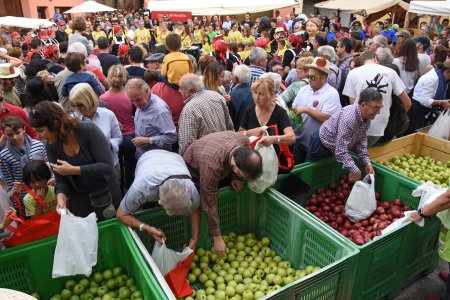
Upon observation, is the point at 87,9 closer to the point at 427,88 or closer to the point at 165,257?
the point at 427,88

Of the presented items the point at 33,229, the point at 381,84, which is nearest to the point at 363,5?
the point at 381,84

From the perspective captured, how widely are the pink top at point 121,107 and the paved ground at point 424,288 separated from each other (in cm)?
357

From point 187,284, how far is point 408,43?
544 centimetres

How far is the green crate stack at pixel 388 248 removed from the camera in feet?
9.61

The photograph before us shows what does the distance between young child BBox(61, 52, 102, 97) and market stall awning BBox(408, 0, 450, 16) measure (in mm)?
10266

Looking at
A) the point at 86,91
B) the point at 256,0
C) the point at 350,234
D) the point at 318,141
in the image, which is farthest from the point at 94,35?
the point at 350,234

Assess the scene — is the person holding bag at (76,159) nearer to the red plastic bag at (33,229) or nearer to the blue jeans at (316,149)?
the red plastic bag at (33,229)

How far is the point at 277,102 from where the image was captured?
4.12m

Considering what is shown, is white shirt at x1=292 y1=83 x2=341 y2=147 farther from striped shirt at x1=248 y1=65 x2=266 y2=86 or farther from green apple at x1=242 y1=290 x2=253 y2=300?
green apple at x1=242 y1=290 x2=253 y2=300

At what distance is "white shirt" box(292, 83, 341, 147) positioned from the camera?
412 cm

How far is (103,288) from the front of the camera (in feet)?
9.62

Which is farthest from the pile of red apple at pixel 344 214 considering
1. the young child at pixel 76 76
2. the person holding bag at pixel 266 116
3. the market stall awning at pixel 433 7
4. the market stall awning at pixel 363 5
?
the market stall awning at pixel 363 5

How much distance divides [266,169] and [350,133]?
3.35ft

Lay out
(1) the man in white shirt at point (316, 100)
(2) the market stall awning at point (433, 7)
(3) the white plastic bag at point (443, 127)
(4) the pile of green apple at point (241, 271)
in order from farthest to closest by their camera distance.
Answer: (2) the market stall awning at point (433, 7), (3) the white plastic bag at point (443, 127), (1) the man in white shirt at point (316, 100), (4) the pile of green apple at point (241, 271)
